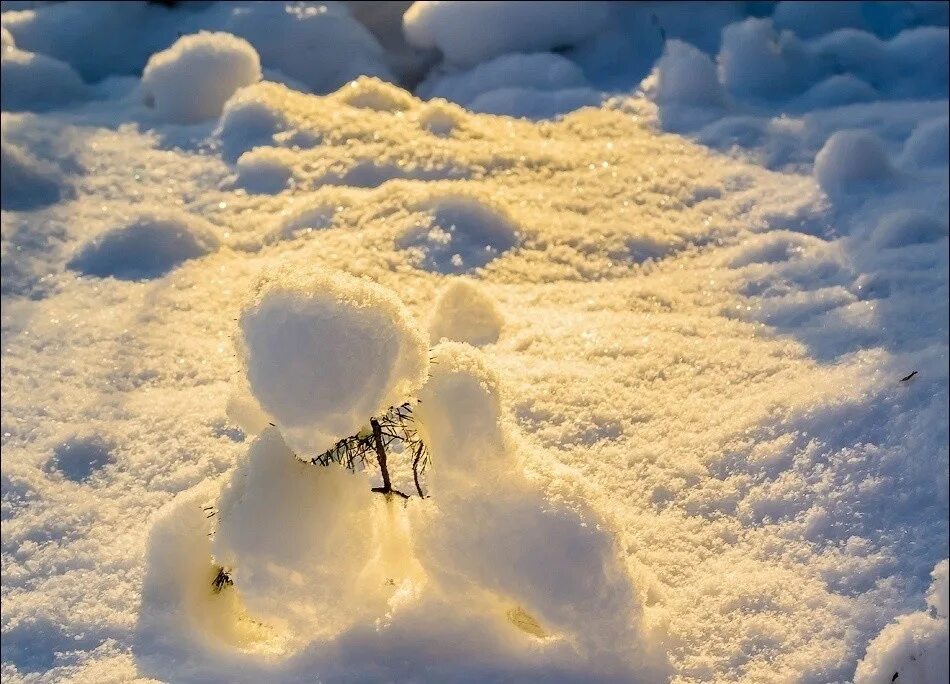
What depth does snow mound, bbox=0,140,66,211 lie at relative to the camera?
3184mm

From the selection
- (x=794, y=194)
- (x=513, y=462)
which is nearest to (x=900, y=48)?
(x=794, y=194)

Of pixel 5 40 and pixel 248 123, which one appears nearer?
pixel 248 123

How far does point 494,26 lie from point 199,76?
3.80 ft

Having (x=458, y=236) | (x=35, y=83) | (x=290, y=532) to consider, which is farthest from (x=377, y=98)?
(x=290, y=532)

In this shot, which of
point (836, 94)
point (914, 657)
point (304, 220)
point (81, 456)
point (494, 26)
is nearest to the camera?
point (914, 657)

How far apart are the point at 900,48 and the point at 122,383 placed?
3097 mm

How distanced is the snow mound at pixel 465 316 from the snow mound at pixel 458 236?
31cm

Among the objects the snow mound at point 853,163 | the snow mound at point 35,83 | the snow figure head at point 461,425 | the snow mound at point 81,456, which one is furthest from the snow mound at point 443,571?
the snow mound at point 35,83

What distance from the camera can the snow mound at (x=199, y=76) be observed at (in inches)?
140

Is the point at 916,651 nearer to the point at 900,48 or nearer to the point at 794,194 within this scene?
the point at 794,194

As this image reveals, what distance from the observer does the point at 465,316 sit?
2402mm

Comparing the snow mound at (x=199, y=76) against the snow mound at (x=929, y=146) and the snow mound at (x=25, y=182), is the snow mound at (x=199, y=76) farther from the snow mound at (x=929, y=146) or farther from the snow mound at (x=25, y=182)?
the snow mound at (x=929, y=146)

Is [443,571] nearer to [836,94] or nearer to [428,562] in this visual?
[428,562]

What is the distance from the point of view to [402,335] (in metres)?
1.45
